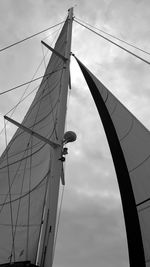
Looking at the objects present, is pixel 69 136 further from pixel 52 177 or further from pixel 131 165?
pixel 131 165

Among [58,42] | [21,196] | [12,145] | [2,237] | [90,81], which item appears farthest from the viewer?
[58,42]

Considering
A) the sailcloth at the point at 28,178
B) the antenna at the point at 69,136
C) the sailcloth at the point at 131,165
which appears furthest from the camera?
the antenna at the point at 69,136

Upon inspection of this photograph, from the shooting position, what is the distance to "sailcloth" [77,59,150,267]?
17.2ft

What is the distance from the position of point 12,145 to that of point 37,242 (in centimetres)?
375

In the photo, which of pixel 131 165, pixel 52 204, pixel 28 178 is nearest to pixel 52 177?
pixel 52 204

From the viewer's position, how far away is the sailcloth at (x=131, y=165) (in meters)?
5.24

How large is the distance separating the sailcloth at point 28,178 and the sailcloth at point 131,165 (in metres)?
1.03

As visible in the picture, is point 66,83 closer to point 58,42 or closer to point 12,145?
point 12,145

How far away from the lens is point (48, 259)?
5426 millimetres

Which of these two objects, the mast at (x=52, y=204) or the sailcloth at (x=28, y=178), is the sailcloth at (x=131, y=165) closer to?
the mast at (x=52, y=204)

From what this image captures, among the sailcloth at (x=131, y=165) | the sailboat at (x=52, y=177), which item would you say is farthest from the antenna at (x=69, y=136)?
the sailcloth at (x=131, y=165)

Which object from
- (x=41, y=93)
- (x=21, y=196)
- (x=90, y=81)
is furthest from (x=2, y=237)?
(x=41, y=93)

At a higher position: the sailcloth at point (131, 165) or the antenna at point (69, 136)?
the antenna at point (69, 136)

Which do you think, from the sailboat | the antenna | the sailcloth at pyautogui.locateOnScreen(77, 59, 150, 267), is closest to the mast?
the sailboat
